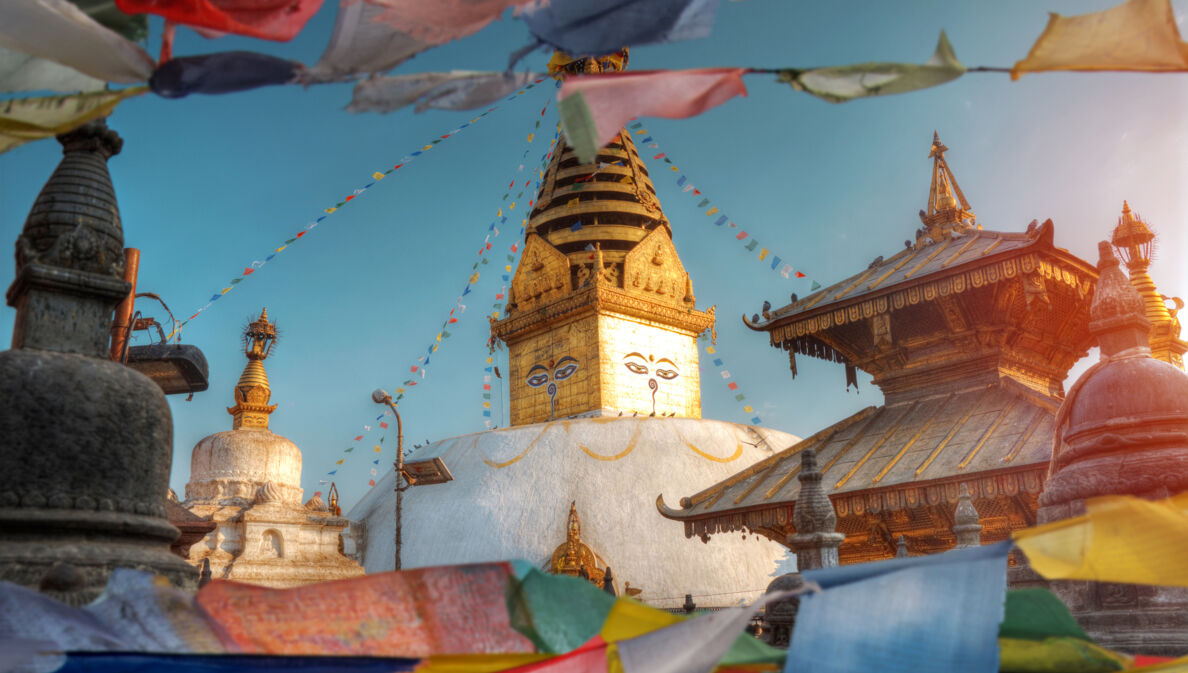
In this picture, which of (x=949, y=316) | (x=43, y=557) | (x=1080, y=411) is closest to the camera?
(x=43, y=557)

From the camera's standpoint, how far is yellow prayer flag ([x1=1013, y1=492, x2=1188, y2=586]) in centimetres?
213

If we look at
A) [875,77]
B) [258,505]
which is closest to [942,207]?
[875,77]

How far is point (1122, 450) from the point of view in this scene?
161 inches

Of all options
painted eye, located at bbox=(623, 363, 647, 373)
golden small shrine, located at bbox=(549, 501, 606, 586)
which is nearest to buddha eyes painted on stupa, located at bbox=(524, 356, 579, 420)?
painted eye, located at bbox=(623, 363, 647, 373)

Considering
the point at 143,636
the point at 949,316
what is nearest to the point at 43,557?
the point at 143,636

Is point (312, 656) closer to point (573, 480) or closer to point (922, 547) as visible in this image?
point (922, 547)

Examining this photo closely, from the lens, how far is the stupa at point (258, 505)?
1748cm

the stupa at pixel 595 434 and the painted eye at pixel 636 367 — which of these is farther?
the painted eye at pixel 636 367

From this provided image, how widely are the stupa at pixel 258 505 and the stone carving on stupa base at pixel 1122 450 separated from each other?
49.3ft

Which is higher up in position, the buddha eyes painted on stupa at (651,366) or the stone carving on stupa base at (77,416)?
the buddha eyes painted on stupa at (651,366)

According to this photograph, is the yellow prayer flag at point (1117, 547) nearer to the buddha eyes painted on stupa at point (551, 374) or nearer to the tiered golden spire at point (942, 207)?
the tiered golden spire at point (942, 207)

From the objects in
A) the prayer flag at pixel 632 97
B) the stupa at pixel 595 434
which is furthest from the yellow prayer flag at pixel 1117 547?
the stupa at pixel 595 434

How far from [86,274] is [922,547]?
10.1m

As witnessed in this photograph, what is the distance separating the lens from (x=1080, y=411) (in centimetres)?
441
